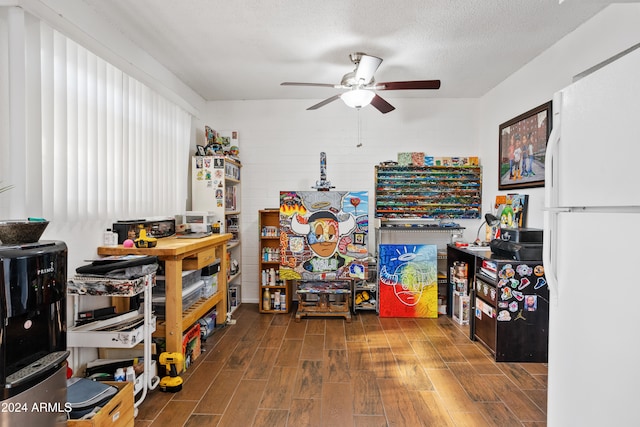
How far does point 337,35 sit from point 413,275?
2.57 meters

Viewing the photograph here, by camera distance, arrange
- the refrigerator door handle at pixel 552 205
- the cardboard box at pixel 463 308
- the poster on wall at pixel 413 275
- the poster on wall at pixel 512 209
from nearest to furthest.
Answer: the refrigerator door handle at pixel 552 205 → the poster on wall at pixel 512 209 → the cardboard box at pixel 463 308 → the poster on wall at pixel 413 275

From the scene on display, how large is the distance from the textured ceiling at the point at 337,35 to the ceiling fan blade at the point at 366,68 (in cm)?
20

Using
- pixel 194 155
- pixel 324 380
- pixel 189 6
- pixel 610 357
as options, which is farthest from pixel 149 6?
pixel 610 357

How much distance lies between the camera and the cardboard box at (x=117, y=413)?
4.93 feet

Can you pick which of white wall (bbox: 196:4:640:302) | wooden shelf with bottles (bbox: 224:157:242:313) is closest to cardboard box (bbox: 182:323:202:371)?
wooden shelf with bottles (bbox: 224:157:242:313)

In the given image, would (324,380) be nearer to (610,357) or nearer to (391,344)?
(391,344)

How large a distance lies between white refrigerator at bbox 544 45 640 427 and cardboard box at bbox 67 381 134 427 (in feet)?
6.79

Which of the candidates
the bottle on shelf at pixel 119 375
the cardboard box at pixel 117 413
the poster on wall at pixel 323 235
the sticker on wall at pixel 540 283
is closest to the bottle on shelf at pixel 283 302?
the poster on wall at pixel 323 235

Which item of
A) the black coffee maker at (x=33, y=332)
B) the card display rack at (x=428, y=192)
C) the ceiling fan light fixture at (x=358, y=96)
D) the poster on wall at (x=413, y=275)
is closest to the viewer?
the black coffee maker at (x=33, y=332)

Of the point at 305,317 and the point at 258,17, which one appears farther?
the point at 305,317

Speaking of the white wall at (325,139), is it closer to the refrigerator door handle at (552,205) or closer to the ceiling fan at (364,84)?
the ceiling fan at (364,84)

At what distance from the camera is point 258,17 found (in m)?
2.41

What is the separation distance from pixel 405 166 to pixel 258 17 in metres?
2.53

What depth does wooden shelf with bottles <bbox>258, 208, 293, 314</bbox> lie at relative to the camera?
3.96 m
